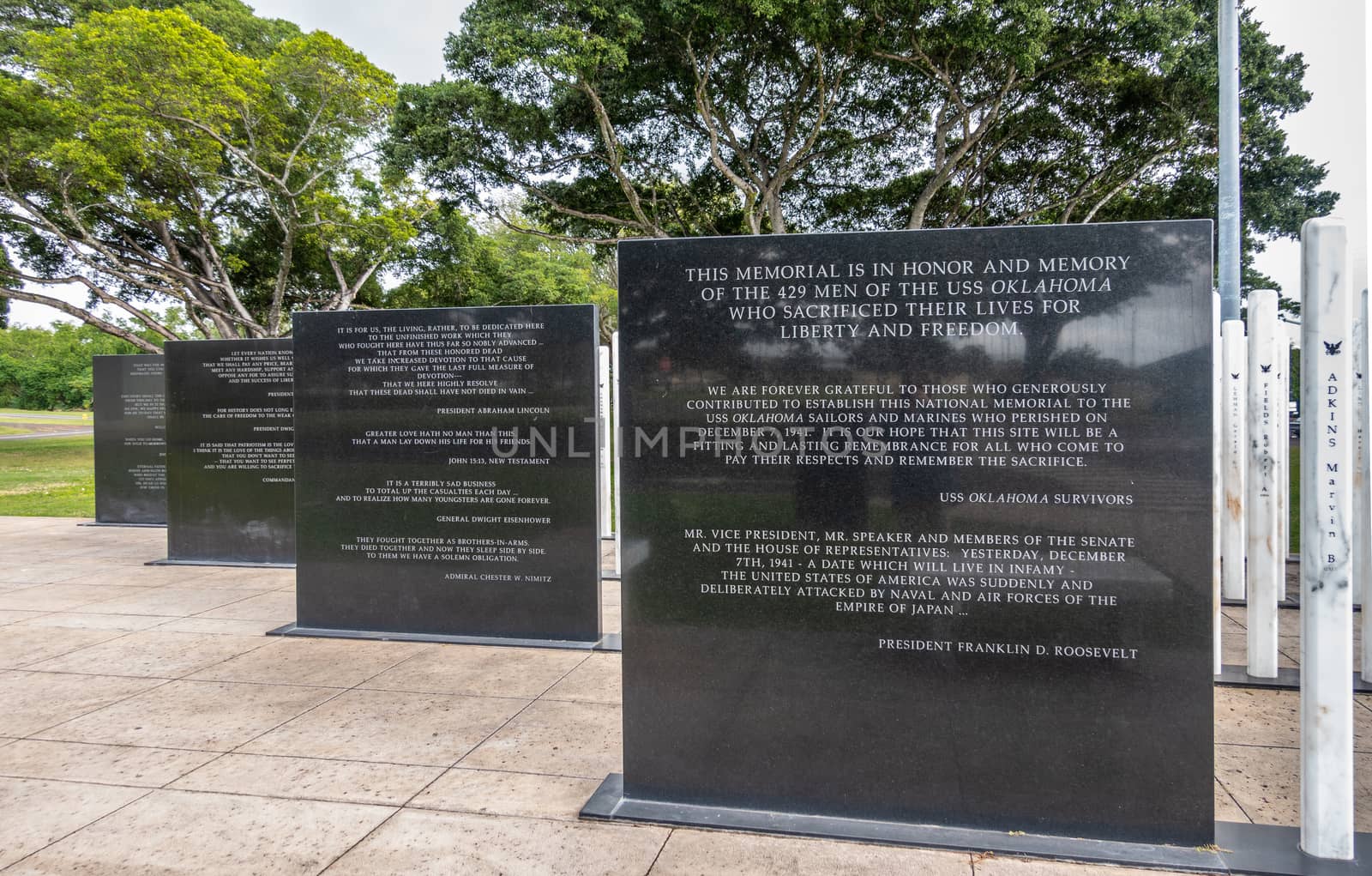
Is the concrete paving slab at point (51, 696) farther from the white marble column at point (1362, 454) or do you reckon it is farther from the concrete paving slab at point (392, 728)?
the white marble column at point (1362, 454)

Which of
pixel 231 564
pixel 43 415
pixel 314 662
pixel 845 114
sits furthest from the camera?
pixel 43 415

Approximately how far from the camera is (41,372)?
69.9 meters

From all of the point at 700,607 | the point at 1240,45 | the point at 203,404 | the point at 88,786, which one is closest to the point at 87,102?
the point at 203,404

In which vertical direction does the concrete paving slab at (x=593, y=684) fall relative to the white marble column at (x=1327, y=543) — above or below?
below

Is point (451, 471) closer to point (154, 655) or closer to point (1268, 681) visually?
point (154, 655)

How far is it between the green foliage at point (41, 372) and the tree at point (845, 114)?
59.6 meters

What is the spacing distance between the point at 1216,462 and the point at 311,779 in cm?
589

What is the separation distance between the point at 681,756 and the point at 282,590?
6612 mm

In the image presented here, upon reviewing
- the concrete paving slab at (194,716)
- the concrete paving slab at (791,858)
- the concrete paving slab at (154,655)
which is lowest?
the concrete paving slab at (791,858)

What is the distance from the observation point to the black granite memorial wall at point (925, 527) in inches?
134

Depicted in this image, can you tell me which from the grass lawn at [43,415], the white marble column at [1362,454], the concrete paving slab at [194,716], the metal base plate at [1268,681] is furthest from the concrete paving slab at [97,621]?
the grass lawn at [43,415]

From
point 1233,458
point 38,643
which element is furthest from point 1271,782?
point 38,643

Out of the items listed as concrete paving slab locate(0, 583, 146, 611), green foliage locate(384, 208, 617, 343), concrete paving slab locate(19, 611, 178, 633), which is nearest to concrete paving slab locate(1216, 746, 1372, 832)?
concrete paving slab locate(19, 611, 178, 633)

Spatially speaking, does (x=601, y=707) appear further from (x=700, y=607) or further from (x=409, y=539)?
(x=409, y=539)
